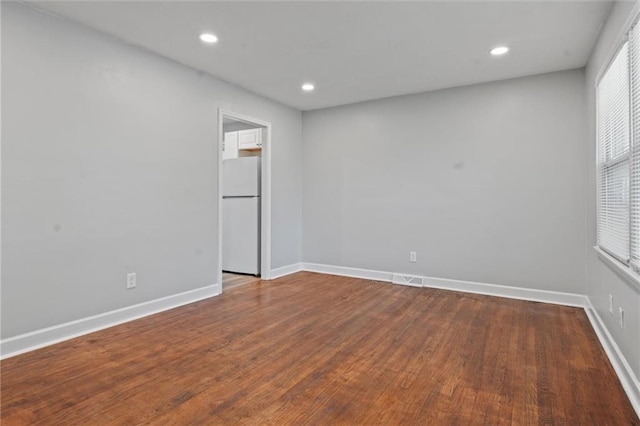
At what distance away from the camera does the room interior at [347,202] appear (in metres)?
2.09

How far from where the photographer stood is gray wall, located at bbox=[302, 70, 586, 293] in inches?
143

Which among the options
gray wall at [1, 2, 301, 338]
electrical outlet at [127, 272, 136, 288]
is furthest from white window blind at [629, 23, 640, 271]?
electrical outlet at [127, 272, 136, 288]

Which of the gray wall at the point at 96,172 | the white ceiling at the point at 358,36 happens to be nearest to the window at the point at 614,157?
the white ceiling at the point at 358,36

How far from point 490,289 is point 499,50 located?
100 inches

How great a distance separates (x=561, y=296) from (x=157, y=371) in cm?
387

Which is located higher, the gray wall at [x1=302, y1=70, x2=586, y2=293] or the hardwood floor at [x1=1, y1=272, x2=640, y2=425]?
the gray wall at [x1=302, y1=70, x2=586, y2=293]

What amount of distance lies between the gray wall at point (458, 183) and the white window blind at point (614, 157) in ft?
2.47

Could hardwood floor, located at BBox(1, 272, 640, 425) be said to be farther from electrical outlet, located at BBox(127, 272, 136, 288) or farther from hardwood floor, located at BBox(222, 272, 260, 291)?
hardwood floor, located at BBox(222, 272, 260, 291)

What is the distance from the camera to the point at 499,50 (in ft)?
10.3

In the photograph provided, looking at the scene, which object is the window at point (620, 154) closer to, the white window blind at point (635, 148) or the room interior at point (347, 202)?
the white window blind at point (635, 148)

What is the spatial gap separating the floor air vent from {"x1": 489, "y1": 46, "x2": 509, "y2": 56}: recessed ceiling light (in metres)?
2.65

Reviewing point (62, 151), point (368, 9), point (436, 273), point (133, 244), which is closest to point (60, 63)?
point (62, 151)

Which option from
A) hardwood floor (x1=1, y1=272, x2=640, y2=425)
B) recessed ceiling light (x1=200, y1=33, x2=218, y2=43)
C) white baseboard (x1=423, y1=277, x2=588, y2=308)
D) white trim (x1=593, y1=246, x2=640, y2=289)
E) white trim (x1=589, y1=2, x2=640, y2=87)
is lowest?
hardwood floor (x1=1, y1=272, x2=640, y2=425)

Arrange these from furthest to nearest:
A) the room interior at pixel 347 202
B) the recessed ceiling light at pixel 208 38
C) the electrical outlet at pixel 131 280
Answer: the electrical outlet at pixel 131 280
the recessed ceiling light at pixel 208 38
the room interior at pixel 347 202
